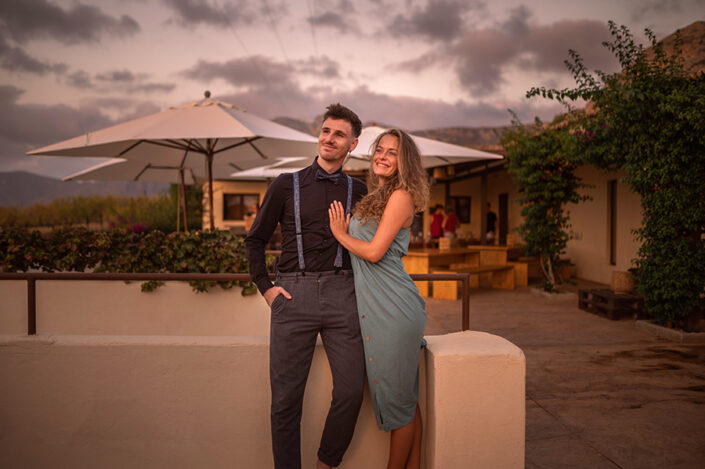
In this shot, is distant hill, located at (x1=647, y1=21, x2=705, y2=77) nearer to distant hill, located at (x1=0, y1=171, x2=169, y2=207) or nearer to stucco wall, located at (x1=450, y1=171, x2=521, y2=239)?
stucco wall, located at (x1=450, y1=171, x2=521, y2=239)

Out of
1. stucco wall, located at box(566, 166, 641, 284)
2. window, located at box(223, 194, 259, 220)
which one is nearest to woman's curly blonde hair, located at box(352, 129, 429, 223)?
stucco wall, located at box(566, 166, 641, 284)

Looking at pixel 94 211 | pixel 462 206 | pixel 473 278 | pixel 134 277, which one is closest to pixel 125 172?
pixel 134 277

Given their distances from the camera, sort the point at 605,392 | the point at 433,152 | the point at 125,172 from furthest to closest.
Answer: the point at 125,172, the point at 433,152, the point at 605,392

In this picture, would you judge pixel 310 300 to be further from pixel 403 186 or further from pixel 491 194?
pixel 491 194

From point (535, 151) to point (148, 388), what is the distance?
24.1ft

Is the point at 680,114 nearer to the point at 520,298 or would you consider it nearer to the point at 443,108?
the point at 520,298

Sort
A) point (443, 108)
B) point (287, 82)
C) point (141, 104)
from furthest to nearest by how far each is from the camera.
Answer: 1. point (443, 108)
2. point (287, 82)
3. point (141, 104)

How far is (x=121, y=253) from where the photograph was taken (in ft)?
13.5

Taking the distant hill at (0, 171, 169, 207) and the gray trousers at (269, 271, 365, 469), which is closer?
the gray trousers at (269, 271, 365, 469)

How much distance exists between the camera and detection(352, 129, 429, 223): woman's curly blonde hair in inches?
72.6

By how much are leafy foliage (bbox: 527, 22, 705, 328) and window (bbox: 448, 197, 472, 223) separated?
11.5m

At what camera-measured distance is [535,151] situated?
25.4 ft

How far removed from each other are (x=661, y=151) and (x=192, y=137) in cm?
526

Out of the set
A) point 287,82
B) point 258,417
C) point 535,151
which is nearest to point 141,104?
point 287,82
